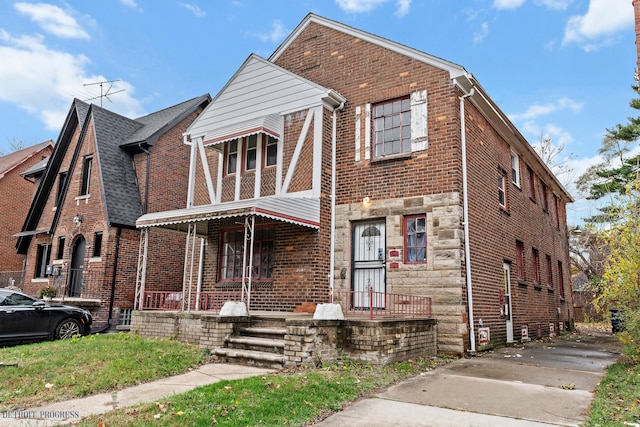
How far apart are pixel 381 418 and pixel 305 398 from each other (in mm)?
971

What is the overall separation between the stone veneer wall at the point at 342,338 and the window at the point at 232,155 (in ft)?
16.7

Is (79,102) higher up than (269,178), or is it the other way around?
(79,102)

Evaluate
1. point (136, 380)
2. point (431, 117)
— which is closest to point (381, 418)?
point (136, 380)

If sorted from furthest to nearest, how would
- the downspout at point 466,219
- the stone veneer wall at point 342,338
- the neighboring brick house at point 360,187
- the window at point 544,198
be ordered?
the window at point 544,198 < the neighboring brick house at point 360,187 < the downspout at point 466,219 < the stone veneer wall at point 342,338

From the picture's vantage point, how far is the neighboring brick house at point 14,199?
77.2ft

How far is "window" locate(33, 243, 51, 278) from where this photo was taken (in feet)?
63.4

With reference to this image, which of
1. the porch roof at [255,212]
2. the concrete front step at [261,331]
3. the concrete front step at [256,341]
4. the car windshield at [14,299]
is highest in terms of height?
the porch roof at [255,212]

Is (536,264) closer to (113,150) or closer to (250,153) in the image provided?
(250,153)

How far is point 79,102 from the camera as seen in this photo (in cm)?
2014

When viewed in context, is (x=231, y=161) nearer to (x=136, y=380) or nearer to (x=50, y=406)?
(x=136, y=380)

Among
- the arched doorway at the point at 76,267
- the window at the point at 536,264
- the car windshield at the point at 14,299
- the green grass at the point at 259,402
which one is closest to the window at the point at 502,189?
the window at the point at 536,264

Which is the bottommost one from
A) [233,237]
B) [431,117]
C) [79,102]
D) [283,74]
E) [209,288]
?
[209,288]

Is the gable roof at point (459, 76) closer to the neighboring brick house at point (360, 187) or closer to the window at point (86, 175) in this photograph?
the neighboring brick house at point (360, 187)

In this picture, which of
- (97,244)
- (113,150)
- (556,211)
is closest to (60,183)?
(113,150)
